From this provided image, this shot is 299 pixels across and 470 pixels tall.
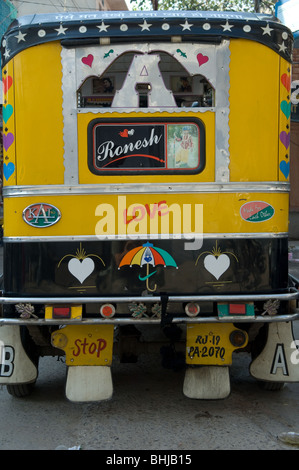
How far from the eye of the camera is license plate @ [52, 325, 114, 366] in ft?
14.4

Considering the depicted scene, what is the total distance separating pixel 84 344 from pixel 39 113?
6.08 feet

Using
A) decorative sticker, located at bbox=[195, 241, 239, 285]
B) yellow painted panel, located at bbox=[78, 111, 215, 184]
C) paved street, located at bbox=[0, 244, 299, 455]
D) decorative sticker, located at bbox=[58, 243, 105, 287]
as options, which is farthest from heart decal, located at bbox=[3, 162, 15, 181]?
paved street, located at bbox=[0, 244, 299, 455]

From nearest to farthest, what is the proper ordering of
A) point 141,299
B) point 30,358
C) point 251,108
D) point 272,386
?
point 141,299 < point 251,108 < point 30,358 < point 272,386

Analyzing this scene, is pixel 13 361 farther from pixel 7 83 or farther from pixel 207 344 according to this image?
pixel 7 83

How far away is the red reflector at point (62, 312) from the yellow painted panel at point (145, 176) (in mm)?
980

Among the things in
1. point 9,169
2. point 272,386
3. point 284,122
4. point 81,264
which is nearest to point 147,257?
point 81,264

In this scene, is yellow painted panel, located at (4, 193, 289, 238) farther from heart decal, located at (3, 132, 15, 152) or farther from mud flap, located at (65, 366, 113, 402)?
mud flap, located at (65, 366, 113, 402)

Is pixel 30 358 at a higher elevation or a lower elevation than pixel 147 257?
lower

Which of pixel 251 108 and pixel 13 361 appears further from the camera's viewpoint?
pixel 13 361

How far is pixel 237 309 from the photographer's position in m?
4.19

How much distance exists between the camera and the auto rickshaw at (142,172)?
4.12 meters

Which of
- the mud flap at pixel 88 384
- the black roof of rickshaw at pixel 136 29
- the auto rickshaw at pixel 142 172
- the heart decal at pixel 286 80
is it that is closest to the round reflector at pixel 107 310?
the auto rickshaw at pixel 142 172

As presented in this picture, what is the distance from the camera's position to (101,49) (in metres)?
4.12

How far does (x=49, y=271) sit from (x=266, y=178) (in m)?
1.82
